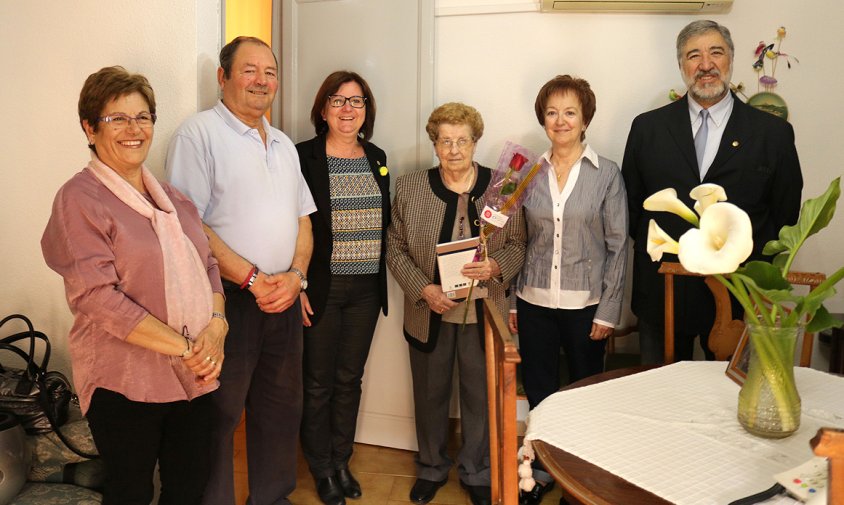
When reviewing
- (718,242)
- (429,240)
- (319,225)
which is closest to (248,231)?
(319,225)

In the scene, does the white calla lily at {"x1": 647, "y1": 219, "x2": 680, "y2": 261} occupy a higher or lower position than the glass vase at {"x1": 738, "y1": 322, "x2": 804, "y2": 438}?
higher

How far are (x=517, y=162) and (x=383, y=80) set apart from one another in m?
0.94

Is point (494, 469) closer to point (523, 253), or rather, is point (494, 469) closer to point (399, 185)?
point (523, 253)

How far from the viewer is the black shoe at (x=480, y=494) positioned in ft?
8.70

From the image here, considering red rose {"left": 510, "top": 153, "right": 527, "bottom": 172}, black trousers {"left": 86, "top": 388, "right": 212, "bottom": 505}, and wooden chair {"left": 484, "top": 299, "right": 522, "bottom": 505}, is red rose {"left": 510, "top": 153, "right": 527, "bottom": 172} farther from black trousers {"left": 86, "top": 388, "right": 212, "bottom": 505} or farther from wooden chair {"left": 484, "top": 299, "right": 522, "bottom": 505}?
black trousers {"left": 86, "top": 388, "right": 212, "bottom": 505}

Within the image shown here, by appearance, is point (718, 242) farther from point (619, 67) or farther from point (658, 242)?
point (619, 67)

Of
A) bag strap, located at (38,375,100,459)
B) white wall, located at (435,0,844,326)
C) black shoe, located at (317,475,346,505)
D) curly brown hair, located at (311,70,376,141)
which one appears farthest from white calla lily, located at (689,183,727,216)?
bag strap, located at (38,375,100,459)

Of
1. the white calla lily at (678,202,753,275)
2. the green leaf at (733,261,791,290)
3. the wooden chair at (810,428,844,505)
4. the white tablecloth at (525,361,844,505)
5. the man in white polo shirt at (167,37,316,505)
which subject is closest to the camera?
the wooden chair at (810,428,844,505)

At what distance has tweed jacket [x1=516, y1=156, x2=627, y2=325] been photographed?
2.51 metres

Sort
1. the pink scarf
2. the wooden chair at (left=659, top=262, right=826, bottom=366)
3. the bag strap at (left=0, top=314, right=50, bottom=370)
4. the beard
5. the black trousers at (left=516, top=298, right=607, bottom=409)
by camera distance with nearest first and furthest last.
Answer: the pink scarf, the wooden chair at (left=659, top=262, right=826, bottom=366), the bag strap at (left=0, top=314, right=50, bottom=370), the beard, the black trousers at (left=516, top=298, right=607, bottom=409)

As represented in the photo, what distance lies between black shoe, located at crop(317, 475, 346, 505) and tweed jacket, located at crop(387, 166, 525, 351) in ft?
2.20

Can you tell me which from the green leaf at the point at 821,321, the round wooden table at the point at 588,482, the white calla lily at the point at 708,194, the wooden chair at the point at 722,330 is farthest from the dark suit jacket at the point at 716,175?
the round wooden table at the point at 588,482

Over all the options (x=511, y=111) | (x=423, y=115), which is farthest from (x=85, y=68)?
(x=511, y=111)

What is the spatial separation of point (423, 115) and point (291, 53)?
2.32ft
